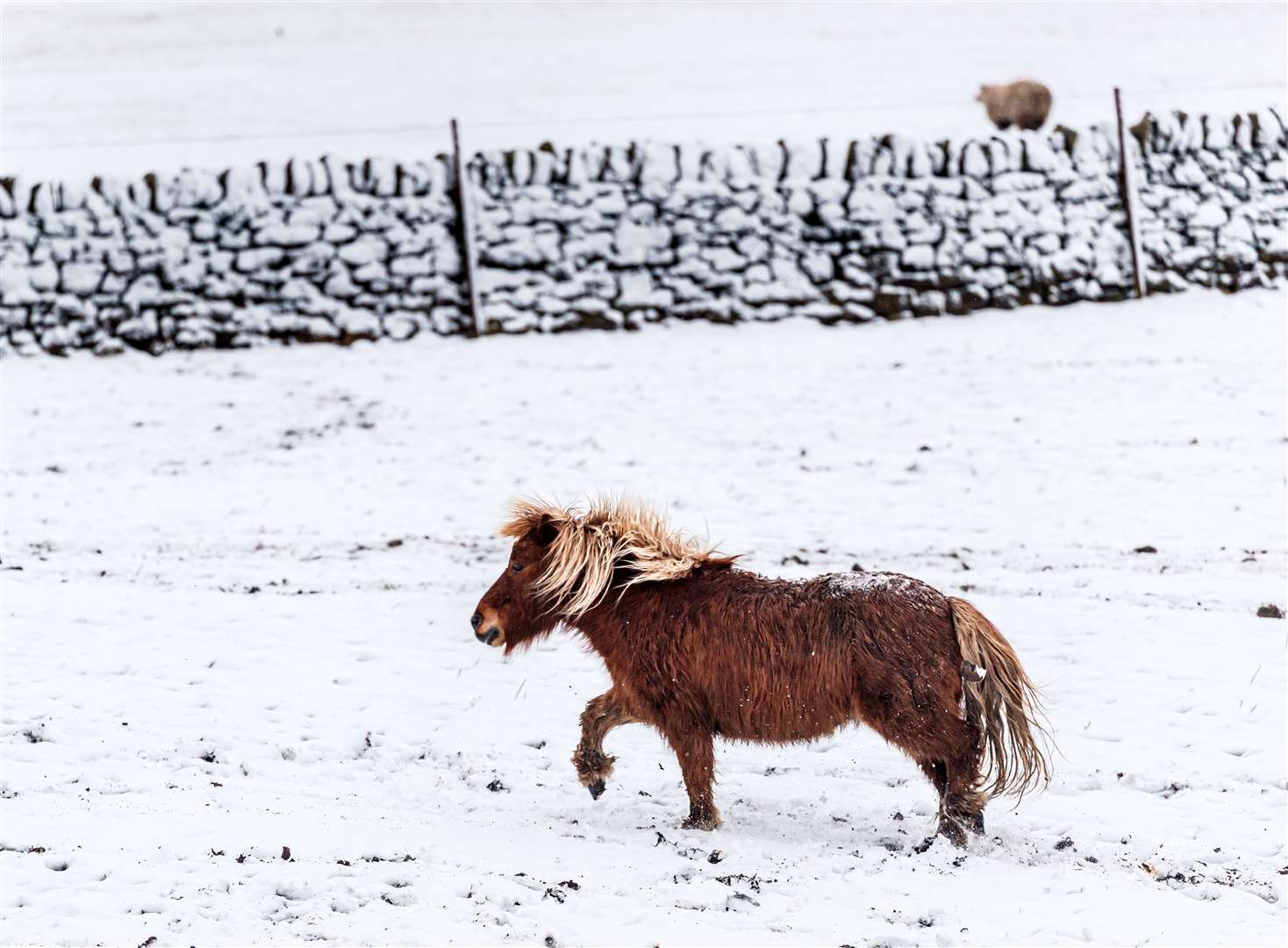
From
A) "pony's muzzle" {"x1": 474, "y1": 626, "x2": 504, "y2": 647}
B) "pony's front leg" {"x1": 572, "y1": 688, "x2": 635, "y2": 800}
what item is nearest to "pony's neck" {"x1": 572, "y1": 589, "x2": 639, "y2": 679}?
"pony's front leg" {"x1": 572, "y1": 688, "x2": 635, "y2": 800}

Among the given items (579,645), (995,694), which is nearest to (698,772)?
(995,694)

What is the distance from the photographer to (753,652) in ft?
16.8

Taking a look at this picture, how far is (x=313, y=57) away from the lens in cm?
2595

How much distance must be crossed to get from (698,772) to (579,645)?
4.41ft

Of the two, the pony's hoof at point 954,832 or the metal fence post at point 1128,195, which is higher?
the metal fence post at point 1128,195

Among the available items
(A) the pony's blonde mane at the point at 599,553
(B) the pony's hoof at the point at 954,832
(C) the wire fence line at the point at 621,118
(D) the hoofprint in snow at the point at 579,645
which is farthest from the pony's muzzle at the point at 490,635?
(C) the wire fence line at the point at 621,118

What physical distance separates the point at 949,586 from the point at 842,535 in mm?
1208

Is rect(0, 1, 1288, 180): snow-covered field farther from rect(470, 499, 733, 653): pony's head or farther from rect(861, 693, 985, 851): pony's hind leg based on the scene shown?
rect(861, 693, 985, 851): pony's hind leg

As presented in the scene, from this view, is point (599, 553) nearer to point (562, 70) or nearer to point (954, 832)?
point (954, 832)

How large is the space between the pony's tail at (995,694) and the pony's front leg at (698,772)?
42.2 inches

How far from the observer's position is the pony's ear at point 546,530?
5.54 m

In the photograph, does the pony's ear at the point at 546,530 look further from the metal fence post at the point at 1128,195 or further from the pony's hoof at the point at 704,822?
the metal fence post at the point at 1128,195

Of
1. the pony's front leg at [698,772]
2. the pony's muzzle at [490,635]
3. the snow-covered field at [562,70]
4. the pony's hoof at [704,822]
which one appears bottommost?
the pony's hoof at [704,822]

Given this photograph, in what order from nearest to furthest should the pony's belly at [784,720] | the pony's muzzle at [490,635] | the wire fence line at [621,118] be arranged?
the pony's belly at [784,720]
the pony's muzzle at [490,635]
the wire fence line at [621,118]
